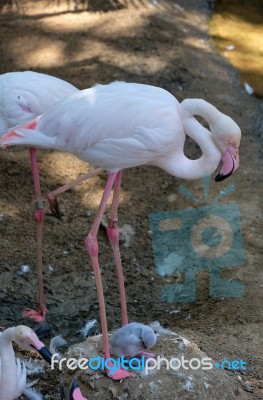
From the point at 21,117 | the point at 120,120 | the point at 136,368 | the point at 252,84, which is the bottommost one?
the point at 252,84

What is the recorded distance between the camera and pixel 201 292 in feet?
15.7

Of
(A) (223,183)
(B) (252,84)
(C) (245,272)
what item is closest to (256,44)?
(B) (252,84)

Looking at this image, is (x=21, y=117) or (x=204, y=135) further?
(x=21, y=117)

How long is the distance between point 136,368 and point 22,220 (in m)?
1.94

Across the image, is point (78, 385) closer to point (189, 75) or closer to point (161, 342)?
point (161, 342)

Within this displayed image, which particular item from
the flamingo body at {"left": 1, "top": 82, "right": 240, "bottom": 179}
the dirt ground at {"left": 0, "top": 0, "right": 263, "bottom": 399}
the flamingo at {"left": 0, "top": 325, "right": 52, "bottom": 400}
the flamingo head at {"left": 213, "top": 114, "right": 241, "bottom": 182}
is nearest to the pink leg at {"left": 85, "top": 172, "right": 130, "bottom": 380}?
the flamingo body at {"left": 1, "top": 82, "right": 240, "bottom": 179}

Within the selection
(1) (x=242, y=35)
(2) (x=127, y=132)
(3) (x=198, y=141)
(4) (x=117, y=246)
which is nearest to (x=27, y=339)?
(4) (x=117, y=246)

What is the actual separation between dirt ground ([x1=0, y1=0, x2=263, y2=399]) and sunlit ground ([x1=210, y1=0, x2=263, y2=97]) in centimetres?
15

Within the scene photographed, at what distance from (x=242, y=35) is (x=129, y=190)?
3.17 m

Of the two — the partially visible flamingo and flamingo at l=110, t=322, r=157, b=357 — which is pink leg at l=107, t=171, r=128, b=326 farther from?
the partially visible flamingo

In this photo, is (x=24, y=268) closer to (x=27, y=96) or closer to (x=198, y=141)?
(x=27, y=96)

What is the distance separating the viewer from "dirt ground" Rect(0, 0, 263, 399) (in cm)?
453

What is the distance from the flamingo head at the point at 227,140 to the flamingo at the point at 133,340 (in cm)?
89

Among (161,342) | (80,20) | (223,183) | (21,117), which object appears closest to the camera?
(161,342)
